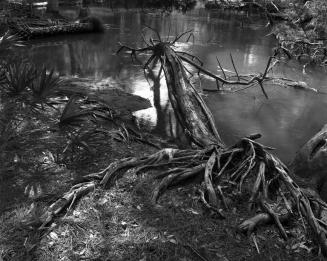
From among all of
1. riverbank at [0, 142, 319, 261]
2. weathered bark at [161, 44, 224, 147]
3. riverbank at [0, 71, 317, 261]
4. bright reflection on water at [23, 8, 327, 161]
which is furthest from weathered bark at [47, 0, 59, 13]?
riverbank at [0, 142, 319, 261]

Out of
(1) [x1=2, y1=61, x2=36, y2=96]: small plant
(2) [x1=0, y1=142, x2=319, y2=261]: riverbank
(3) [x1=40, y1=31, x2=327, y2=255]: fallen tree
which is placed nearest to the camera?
(2) [x1=0, y1=142, x2=319, y2=261]: riverbank

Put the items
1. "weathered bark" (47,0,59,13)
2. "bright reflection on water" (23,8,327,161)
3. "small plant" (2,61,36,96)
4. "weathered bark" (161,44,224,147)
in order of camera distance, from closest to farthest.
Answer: "small plant" (2,61,36,96) < "weathered bark" (161,44,224,147) < "bright reflection on water" (23,8,327,161) < "weathered bark" (47,0,59,13)

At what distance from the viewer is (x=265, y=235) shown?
4520mm

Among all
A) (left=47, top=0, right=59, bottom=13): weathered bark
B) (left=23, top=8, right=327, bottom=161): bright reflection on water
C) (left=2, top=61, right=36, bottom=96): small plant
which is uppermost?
(left=47, top=0, right=59, bottom=13): weathered bark

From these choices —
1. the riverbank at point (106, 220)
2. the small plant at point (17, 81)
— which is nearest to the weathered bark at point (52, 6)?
the small plant at point (17, 81)

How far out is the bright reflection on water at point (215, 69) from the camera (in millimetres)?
9734

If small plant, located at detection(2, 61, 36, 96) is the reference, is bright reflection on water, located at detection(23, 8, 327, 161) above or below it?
below

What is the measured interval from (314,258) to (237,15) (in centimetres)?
3099

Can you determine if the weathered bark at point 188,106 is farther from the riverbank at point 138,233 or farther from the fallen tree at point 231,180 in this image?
the riverbank at point 138,233

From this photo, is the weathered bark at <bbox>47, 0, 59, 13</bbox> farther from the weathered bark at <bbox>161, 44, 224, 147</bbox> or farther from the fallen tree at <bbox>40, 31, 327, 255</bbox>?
the fallen tree at <bbox>40, 31, 327, 255</bbox>

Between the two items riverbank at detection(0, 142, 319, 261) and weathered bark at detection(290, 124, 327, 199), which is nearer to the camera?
riverbank at detection(0, 142, 319, 261)

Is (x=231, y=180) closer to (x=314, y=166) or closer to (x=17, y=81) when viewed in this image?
(x=314, y=166)

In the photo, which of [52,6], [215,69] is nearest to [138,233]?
[215,69]

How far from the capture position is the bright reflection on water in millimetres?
9734
